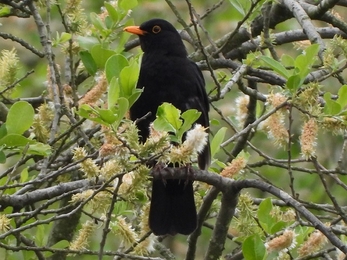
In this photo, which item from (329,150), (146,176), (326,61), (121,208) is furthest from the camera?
(329,150)

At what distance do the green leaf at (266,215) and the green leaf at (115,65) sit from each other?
965mm

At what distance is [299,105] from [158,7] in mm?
5895

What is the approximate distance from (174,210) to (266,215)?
45.3 inches

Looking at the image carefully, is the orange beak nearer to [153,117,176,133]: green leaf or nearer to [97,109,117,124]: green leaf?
[153,117,176,133]: green leaf

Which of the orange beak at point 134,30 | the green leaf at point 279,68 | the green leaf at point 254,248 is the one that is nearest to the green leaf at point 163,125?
the green leaf at point 254,248

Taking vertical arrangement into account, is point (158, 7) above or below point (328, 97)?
above

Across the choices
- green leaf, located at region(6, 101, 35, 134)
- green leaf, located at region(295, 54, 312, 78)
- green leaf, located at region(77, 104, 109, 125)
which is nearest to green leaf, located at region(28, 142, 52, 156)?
green leaf, located at region(6, 101, 35, 134)

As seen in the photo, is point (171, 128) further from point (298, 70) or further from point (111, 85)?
point (298, 70)

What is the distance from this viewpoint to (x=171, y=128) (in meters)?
2.90


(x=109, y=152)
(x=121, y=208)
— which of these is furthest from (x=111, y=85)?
(x=121, y=208)

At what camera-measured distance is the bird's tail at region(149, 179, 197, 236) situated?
14.5ft

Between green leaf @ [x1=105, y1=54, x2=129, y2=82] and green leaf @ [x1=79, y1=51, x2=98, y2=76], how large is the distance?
0.81 metres

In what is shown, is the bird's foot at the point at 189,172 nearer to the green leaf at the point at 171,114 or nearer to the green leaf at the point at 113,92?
the green leaf at the point at 171,114

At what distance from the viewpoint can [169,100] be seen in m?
4.64
